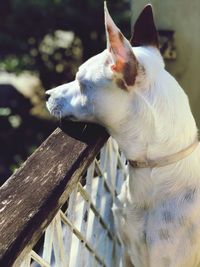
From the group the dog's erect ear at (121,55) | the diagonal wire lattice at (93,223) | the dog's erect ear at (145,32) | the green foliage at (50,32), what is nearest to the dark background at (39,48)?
the green foliage at (50,32)

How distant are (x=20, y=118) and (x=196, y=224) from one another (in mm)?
4591

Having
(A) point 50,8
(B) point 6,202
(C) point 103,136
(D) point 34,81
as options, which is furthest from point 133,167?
(D) point 34,81

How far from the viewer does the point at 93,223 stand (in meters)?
3.12

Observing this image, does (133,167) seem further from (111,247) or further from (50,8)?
(50,8)

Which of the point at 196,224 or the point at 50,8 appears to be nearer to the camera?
the point at 196,224

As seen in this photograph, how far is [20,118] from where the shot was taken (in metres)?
7.15

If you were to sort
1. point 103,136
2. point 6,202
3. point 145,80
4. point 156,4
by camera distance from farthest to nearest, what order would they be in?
point 156,4 → point 103,136 → point 145,80 → point 6,202

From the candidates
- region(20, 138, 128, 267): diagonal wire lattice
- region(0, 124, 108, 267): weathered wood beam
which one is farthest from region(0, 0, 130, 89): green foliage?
region(0, 124, 108, 267): weathered wood beam

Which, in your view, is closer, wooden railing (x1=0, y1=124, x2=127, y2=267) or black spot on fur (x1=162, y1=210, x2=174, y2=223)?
wooden railing (x1=0, y1=124, x2=127, y2=267)

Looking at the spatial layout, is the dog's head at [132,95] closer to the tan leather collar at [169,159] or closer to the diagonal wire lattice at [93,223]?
the tan leather collar at [169,159]

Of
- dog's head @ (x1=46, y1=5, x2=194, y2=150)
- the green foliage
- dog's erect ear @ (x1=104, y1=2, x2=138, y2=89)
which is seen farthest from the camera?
the green foliage

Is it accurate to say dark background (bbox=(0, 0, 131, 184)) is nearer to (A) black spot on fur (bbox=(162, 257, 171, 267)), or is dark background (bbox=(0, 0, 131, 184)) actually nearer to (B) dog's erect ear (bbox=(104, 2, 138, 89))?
(A) black spot on fur (bbox=(162, 257, 171, 267))

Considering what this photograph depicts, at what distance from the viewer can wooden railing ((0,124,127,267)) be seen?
2.11 meters

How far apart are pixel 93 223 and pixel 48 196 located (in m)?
0.85
